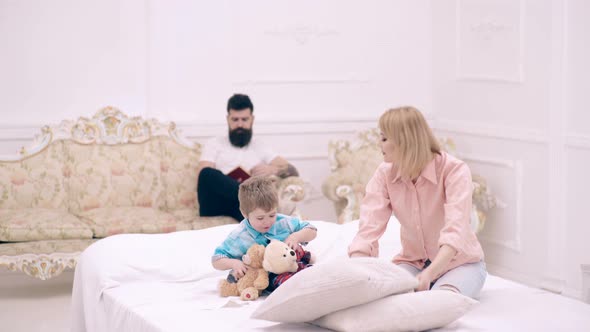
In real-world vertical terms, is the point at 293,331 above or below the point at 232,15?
below

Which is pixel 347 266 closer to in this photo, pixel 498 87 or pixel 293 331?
pixel 293 331

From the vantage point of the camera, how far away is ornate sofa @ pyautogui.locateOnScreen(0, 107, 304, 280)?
4.98m

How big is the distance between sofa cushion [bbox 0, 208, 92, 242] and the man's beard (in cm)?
111

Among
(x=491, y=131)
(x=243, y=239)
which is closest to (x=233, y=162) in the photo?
(x=491, y=131)

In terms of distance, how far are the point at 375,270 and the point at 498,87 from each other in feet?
11.5

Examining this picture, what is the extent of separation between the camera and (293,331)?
2648mm

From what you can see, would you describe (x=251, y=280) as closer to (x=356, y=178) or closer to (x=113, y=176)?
(x=113, y=176)

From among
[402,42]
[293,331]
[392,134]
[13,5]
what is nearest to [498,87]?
[402,42]

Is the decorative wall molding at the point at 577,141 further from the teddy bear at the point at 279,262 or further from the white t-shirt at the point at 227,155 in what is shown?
the teddy bear at the point at 279,262

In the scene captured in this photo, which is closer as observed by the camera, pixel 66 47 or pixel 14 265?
pixel 14 265

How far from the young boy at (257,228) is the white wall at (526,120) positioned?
2.51 meters

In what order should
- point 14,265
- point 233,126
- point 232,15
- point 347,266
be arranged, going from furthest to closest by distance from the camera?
1. point 232,15
2. point 233,126
3. point 14,265
4. point 347,266

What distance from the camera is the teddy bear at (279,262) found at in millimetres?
3025

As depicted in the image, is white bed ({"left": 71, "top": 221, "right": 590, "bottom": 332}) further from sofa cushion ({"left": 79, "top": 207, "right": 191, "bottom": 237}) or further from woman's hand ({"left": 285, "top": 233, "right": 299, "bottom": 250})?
sofa cushion ({"left": 79, "top": 207, "right": 191, "bottom": 237})
